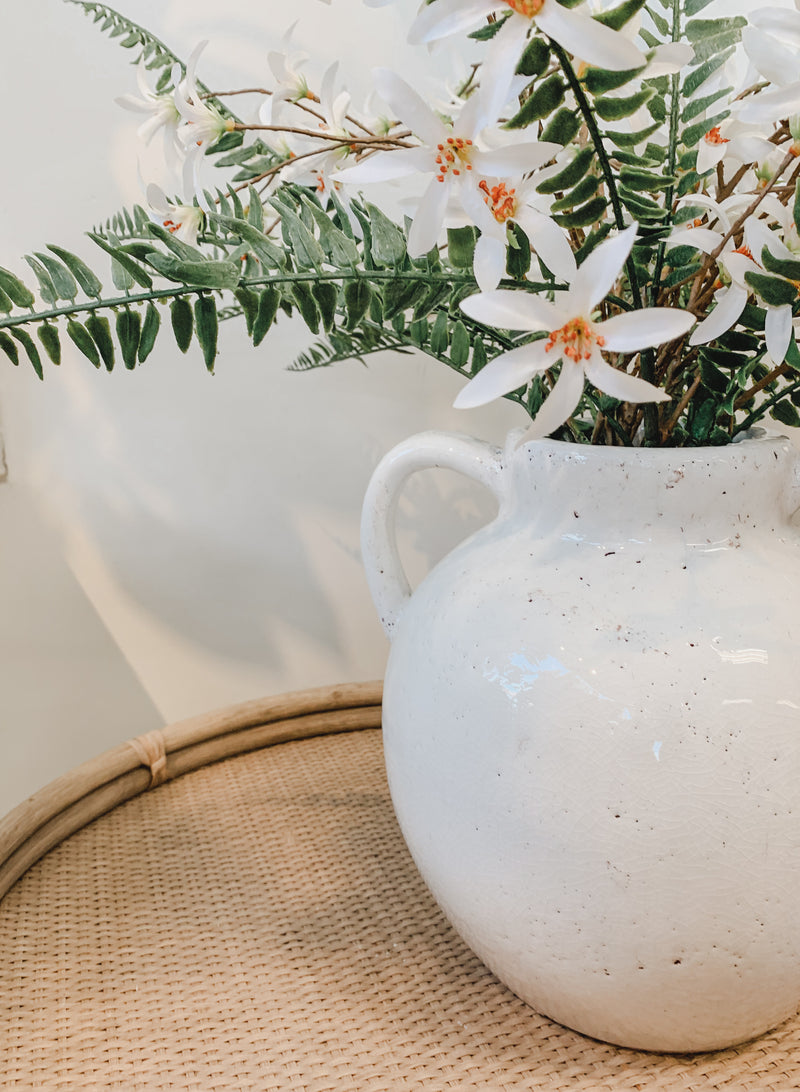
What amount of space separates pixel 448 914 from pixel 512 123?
1.36 feet

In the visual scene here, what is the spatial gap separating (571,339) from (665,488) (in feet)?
0.38

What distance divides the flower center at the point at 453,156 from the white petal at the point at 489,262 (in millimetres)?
29

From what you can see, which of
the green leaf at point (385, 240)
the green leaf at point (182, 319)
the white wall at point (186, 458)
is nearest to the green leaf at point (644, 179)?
Answer: the green leaf at point (385, 240)

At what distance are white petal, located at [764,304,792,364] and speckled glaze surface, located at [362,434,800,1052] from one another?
76 millimetres

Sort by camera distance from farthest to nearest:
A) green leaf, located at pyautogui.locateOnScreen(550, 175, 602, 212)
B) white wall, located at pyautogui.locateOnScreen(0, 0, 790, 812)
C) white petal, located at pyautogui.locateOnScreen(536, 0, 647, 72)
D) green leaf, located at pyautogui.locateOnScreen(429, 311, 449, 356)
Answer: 1. white wall, located at pyautogui.locateOnScreen(0, 0, 790, 812)
2. green leaf, located at pyautogui.locateOnScreen(429, 311, 449, 356)
3. green leaf, located at pyautogui.locateOnScreen(550, 175, 602, 212)
4. white petal, located at pyautogui.locateOnScreen(536, 0, 647, 72)

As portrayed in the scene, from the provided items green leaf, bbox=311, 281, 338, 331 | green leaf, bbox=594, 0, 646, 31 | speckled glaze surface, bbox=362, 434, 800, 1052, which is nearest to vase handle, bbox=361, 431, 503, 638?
speckled glaze surface, bbox=362, 434, 800, 1052

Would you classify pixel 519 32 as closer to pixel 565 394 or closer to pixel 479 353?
pixel 565 394

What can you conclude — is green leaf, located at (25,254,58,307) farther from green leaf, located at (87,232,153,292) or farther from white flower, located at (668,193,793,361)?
white flower, located at (668,193,793,361)

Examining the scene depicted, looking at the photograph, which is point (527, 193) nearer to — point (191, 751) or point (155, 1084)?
point (155, 1084)

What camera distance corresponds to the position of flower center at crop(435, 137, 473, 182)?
35 cm

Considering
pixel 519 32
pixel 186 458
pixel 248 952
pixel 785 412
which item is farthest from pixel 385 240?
pixel 186 458

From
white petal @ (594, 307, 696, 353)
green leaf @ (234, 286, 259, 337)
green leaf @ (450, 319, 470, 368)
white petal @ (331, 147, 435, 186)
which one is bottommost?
green leaf @ (450, 319, 470, 368)

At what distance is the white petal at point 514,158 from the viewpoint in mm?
334

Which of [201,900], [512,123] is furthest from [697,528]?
[201,900]
